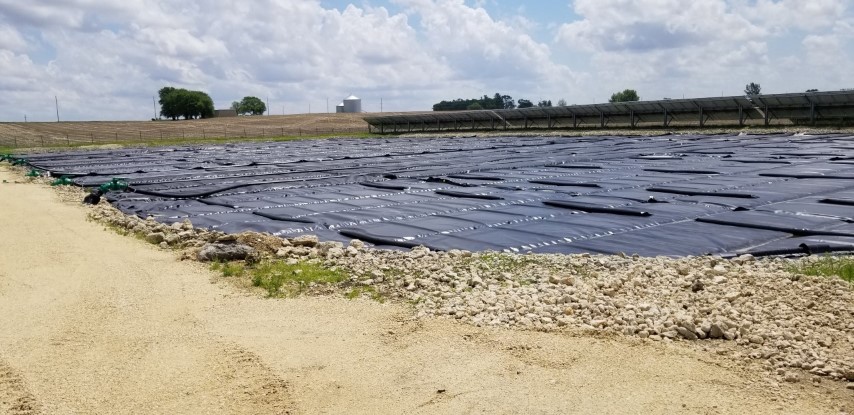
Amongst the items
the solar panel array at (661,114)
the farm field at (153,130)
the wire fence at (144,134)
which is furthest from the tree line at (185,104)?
the solar panel array at (661,114)

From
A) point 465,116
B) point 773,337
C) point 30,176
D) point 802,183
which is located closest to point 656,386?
point 773,337

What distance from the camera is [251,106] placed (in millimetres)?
137625

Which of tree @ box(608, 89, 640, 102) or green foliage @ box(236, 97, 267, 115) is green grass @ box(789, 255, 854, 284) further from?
green foliage @ box(236, 97, 267, 115)

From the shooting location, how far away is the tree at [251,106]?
450 ft

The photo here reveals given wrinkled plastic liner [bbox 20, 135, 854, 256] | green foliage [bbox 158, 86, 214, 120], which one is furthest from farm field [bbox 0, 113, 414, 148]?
wrinkled plastic liner [bbox 20, 135, 854, 256]

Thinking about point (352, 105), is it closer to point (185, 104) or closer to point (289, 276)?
point (185, 104)

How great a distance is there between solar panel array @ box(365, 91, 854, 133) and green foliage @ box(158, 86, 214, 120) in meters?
→ 53.2

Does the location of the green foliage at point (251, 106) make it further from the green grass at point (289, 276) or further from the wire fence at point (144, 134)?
the green grass at point (289, 276)

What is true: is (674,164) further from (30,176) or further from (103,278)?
→ (30,176)

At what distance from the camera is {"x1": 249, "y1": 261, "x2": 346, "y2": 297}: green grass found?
8.56 meters

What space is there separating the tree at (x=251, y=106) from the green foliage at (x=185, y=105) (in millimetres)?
28537

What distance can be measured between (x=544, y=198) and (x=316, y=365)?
10.6 m

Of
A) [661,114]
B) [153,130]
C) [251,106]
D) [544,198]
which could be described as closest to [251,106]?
[251,106]

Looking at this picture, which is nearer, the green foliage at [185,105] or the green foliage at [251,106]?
the green foliage at [185,105]
